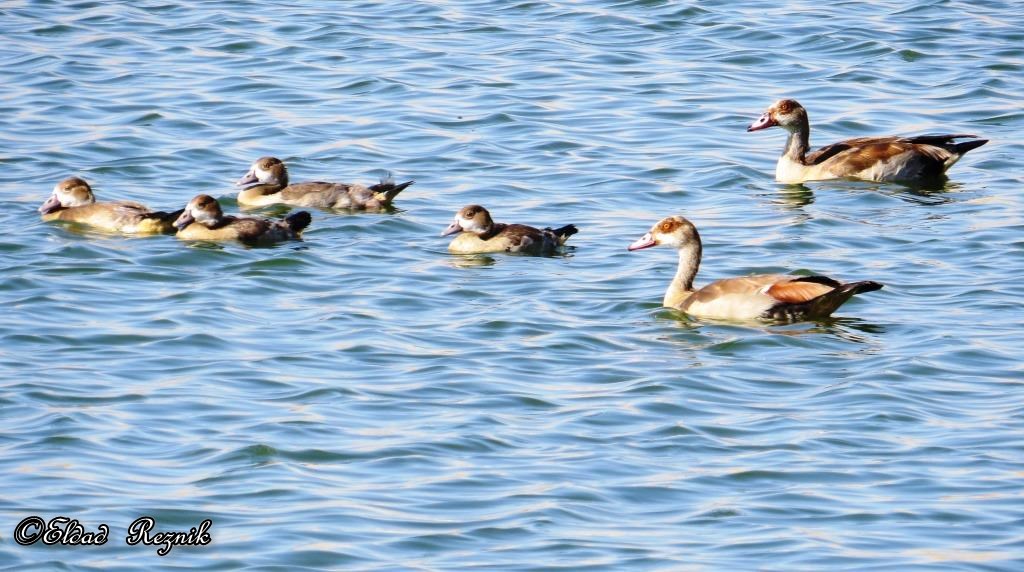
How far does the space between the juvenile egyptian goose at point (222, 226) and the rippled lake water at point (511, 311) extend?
0.19 meters

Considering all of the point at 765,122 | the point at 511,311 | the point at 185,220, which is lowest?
the point at 511,311

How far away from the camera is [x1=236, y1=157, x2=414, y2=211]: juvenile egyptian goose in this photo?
16219mm

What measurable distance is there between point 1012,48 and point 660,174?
21.7 feet

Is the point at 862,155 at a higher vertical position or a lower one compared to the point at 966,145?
lower

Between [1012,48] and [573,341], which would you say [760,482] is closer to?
[573,341]

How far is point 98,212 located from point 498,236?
334 cm

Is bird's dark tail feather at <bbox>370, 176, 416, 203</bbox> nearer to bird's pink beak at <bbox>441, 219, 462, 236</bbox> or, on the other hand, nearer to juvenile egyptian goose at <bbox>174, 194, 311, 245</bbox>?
juvenile egyptian goose at <bbox>174, 194, 311, 245</bbox>

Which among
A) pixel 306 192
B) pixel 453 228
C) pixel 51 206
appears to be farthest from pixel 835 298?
pixel 51 206

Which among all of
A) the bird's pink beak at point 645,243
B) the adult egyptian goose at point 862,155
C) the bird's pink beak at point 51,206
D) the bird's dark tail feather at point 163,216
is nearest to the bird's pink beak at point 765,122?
the adult egyptian goose at point 862,155

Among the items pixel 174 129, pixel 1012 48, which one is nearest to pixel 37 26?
pixel 174 129

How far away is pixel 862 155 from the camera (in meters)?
18.0

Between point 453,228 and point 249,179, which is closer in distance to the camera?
point 453,228

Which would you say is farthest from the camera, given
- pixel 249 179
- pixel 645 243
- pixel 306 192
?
pixel 249 179

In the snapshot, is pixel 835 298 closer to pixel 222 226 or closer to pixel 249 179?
pixel 222 226
